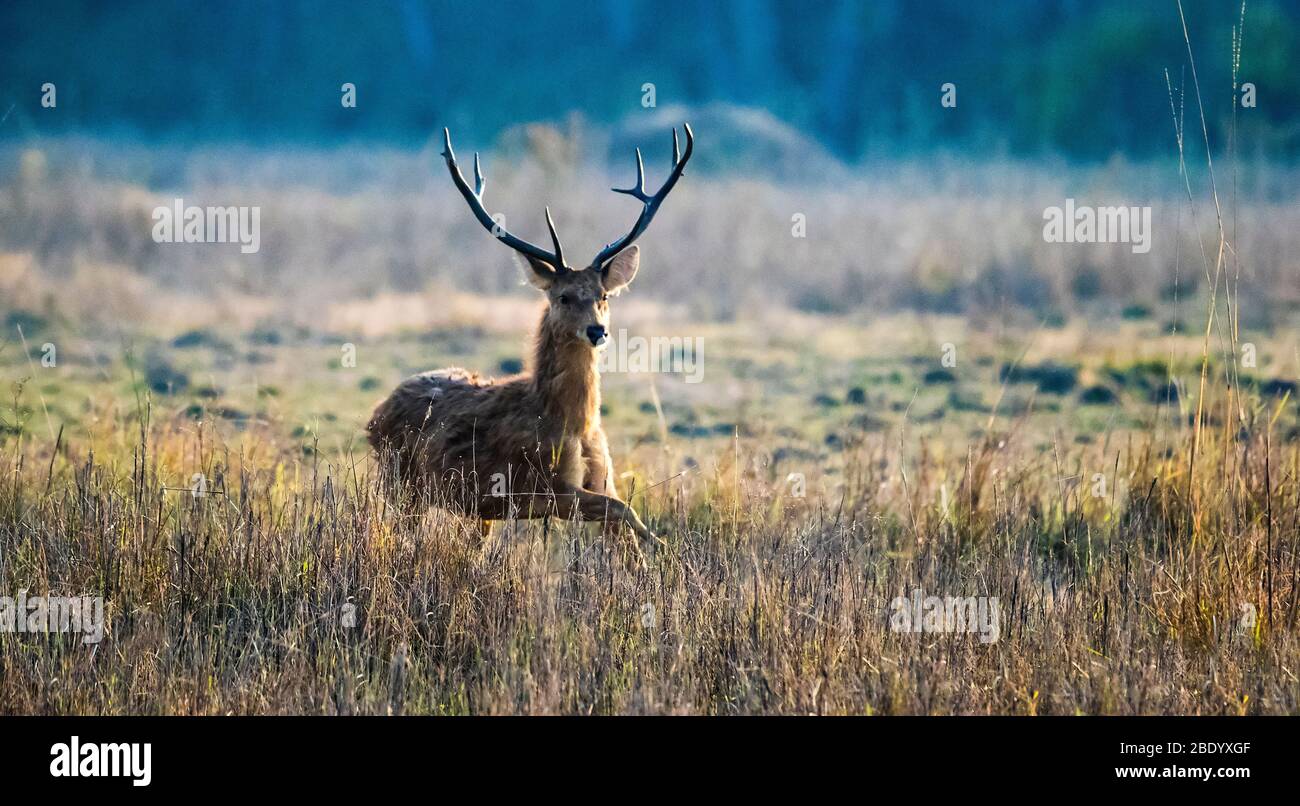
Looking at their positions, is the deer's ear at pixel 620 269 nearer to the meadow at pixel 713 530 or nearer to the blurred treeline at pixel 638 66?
the meadow at pixel 713 530

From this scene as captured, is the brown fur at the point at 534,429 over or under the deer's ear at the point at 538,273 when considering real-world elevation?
under

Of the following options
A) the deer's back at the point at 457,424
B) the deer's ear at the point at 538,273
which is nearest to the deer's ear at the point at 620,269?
the deer's ear at the point at 538,273

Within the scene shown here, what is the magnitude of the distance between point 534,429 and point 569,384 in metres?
0.37

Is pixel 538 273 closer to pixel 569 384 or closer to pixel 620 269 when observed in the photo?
pixel 620 269

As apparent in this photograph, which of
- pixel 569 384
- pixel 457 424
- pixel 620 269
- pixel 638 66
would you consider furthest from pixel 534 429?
pixel 638 66

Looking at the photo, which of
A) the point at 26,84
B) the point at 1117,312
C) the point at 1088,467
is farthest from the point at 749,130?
the point at 1088,467

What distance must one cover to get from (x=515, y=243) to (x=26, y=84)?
44.6 m

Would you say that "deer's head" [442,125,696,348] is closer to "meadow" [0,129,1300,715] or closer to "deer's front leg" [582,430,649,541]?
"deer's front leg" [582,430,649,541]

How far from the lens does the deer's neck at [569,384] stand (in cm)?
905

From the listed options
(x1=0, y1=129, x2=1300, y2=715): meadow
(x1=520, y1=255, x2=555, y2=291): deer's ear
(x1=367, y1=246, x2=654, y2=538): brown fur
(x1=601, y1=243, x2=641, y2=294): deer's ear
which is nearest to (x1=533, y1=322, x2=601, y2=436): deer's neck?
(x1=367, y1=246, x2=654, y2=538): brown fur

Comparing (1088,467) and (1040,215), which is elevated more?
(1040,215)

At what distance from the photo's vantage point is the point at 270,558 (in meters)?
7.32

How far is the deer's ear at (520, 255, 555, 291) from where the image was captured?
9.20 metres
